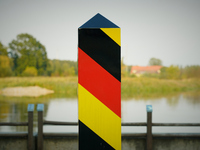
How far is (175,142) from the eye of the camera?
164 inches

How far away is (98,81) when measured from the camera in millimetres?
1187

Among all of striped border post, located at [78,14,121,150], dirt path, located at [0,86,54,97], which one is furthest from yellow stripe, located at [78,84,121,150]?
dirt path, located at [0,86,54,97]

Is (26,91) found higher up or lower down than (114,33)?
lower down

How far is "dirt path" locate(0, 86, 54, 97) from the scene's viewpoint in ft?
82.3

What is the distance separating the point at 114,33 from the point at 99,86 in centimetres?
24

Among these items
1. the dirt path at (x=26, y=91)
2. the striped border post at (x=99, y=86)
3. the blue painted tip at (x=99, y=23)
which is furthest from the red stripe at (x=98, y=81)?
the dirt path at (x=26, y=91)

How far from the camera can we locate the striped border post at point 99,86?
119 cm

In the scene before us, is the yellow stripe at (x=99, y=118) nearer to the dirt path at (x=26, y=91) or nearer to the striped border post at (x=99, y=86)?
the striped border post at (x=99, y=86)

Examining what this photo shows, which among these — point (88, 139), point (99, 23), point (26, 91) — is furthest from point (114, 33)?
point (26, 91)

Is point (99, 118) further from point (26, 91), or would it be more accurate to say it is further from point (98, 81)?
point (26, 91)

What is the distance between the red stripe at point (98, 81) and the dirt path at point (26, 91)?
80.9 ft

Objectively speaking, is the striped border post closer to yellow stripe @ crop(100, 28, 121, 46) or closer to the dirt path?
yellow stripe @ crop(100, 28, 121, 46)

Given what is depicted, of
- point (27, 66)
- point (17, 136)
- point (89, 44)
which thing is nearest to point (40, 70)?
point (27, 66)

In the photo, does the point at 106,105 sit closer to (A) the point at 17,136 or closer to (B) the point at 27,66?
(A) the point at 17,136
